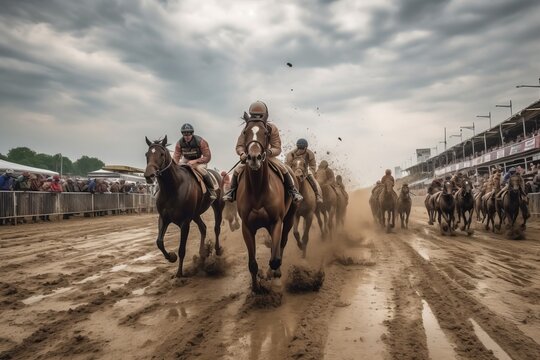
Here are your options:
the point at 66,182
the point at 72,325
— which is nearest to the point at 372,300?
the point at 72,325

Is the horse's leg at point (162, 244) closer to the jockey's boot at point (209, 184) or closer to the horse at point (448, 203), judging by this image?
the jockey's boot at point (209, 184)

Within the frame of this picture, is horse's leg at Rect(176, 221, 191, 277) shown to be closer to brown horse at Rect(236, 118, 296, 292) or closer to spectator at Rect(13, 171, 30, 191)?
brown horse at Rect(236, 118, 296, 292)

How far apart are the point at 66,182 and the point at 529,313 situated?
2102 cm

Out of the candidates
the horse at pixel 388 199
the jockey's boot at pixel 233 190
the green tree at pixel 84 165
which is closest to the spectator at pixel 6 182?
the jockey's boot at pixel 233 190

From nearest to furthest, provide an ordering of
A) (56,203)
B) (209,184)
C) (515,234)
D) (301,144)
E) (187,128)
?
(209,184)
(187,128)
(301,144)
(515,234)
(56,203)

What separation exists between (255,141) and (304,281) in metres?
2.19

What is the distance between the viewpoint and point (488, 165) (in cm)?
3859

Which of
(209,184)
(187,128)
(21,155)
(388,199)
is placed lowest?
(388,199)

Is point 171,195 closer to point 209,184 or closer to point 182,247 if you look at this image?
point 182,247

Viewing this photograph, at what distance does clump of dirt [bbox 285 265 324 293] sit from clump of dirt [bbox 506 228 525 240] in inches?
372

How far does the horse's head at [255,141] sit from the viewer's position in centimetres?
498

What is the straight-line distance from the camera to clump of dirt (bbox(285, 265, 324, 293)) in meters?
5.55

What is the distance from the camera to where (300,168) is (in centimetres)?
867

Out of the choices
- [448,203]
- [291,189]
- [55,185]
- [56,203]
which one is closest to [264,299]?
[291,189]
